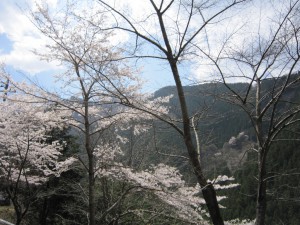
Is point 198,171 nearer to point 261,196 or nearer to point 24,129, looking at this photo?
point 261,196

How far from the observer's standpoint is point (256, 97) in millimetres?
6219

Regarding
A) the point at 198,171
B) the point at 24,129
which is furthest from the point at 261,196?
the point at 24,129

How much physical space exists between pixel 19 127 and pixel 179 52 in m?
6.39

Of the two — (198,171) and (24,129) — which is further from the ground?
(24,129)

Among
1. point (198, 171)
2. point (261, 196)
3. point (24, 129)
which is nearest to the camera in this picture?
point (198, 171)

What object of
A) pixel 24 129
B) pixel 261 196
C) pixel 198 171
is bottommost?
pixel 261 196

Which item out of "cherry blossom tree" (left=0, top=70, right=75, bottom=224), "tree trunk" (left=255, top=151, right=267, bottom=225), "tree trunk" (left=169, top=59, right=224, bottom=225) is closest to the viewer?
"tree trunk" (left=169, top=59, right=224, bottom=225)

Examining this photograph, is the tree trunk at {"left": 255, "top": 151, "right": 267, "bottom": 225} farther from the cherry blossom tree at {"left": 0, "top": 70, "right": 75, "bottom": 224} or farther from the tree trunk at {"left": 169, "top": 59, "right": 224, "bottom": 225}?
the cherry blossom tree at {"left": 0, "top": 70, "right": 75, "bottom": 224}

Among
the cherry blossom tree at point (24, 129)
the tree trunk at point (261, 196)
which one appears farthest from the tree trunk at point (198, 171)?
the cherry blossom tree at point (24, 129)

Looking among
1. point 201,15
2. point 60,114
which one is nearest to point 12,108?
point 60,114

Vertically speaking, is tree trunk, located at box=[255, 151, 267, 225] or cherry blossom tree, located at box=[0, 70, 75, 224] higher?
cherry blossom tree, located at box=[0, 70, 75, 224]

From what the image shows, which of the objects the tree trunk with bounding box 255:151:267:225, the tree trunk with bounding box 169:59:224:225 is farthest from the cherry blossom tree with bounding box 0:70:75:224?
the tree trunk with bounding box 255:151:267:225

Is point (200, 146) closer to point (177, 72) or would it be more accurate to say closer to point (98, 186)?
point (177, 72)

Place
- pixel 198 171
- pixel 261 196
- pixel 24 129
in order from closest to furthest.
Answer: pixel 198 171
pixel 261 196
pixel 24 129
